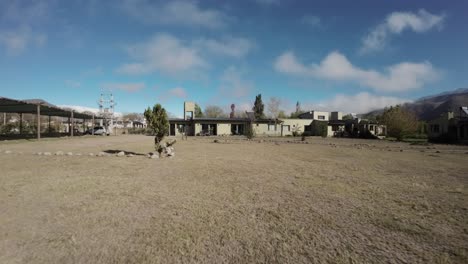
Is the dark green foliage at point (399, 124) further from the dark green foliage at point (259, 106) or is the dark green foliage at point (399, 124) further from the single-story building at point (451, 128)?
the dark green foliage at point (259, 106)

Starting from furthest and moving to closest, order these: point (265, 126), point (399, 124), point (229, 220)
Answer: point (265, 126) → point (399, 124) → point (229, 220)

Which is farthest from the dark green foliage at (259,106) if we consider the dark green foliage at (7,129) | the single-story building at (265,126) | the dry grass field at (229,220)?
the dry grass field at (229,220)

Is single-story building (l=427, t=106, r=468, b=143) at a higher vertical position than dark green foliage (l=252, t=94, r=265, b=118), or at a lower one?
lower

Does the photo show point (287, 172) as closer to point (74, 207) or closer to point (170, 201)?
point (170, 201)

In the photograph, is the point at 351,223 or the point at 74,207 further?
the point at 74,207

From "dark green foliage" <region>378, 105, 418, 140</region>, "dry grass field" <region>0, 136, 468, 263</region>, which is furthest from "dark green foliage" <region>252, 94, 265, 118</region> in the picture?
"dry grass field" <region>0, 136, 468, 263</region>

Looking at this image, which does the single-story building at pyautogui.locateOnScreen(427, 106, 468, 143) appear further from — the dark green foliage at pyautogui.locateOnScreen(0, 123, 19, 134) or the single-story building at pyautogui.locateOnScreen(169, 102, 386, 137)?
the dark green foliage at pyautogui.locateOnScreen(0, 123, 19, 134)

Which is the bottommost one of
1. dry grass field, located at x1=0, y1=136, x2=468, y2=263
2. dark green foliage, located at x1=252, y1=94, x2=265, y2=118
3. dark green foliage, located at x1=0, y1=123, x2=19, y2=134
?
dry grass field, located at x1=0, y1=136, x2=468, y2=263

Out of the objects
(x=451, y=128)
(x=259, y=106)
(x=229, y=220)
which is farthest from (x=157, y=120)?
(x=259, y=106)

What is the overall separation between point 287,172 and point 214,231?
5503 millimetres

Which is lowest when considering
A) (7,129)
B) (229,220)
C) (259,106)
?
(229,220)

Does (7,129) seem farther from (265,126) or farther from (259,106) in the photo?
(259,106)

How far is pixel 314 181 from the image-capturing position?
23.7ft

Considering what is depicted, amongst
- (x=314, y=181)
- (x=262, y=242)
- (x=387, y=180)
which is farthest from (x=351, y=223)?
(x=387, y=180)
